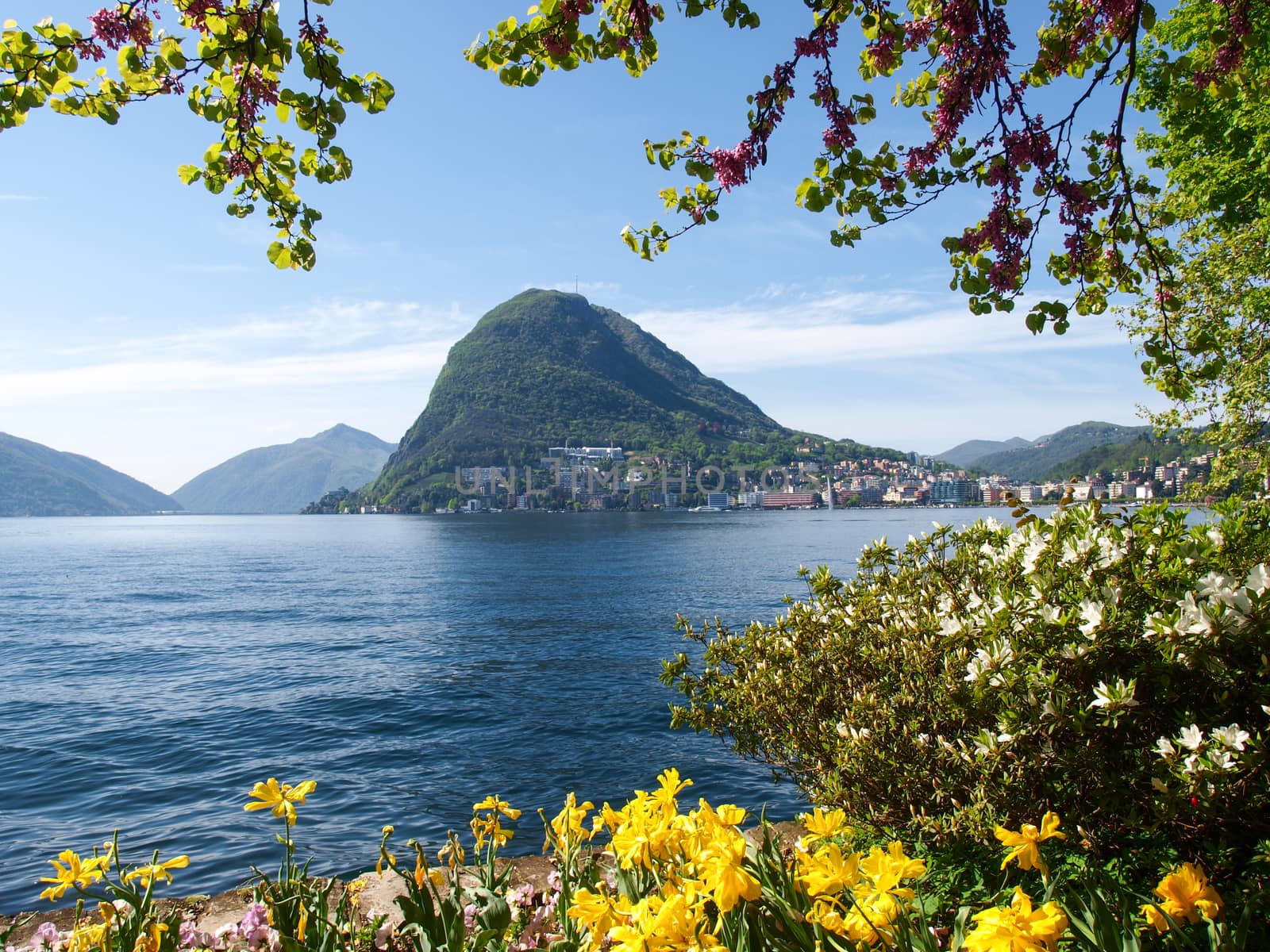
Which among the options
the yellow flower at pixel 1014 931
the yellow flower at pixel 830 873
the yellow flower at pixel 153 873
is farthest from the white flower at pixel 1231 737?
the yellow flower at pixel 153 873

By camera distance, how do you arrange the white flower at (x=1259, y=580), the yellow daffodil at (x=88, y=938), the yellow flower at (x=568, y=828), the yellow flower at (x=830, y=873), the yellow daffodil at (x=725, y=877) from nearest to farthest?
the yellow daffodil at (x=725, y=877) < the yellow flower at (x=830, y=873) < the yellow daffodil at (x=88, y=938) < the white flower at (x=1259, y=580) < the yellow flower at (x=568, y=828)

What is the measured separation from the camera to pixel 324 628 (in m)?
30.3

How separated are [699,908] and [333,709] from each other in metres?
17.7

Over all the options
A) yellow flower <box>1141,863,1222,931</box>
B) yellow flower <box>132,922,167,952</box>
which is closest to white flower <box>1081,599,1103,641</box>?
yellow flower <box>1141,863,1222,931</box>

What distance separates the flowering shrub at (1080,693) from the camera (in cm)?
305

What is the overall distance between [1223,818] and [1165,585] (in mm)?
1010

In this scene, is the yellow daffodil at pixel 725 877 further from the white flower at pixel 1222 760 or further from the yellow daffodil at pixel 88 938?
the yellow daffodil at pixel 88 938

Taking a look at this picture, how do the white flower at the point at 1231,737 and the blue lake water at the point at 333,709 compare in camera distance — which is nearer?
the white flower at the point at 1231,737

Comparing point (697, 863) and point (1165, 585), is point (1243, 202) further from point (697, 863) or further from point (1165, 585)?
point (697, 863)

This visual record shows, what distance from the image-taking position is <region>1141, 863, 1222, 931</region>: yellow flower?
91.1 inches

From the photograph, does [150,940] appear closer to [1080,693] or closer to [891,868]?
[891,868]

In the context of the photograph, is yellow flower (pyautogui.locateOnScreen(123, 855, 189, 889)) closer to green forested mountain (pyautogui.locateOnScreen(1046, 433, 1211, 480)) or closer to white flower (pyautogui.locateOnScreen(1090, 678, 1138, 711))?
white flower (pyautogui.locateOnScreen(1090, 678, 1138, 711))

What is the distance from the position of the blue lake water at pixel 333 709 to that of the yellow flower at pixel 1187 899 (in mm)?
8405

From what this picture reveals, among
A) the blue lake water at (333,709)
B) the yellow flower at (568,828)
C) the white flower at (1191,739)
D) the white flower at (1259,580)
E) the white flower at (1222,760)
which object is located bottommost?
the blue lake water at (333,709)
